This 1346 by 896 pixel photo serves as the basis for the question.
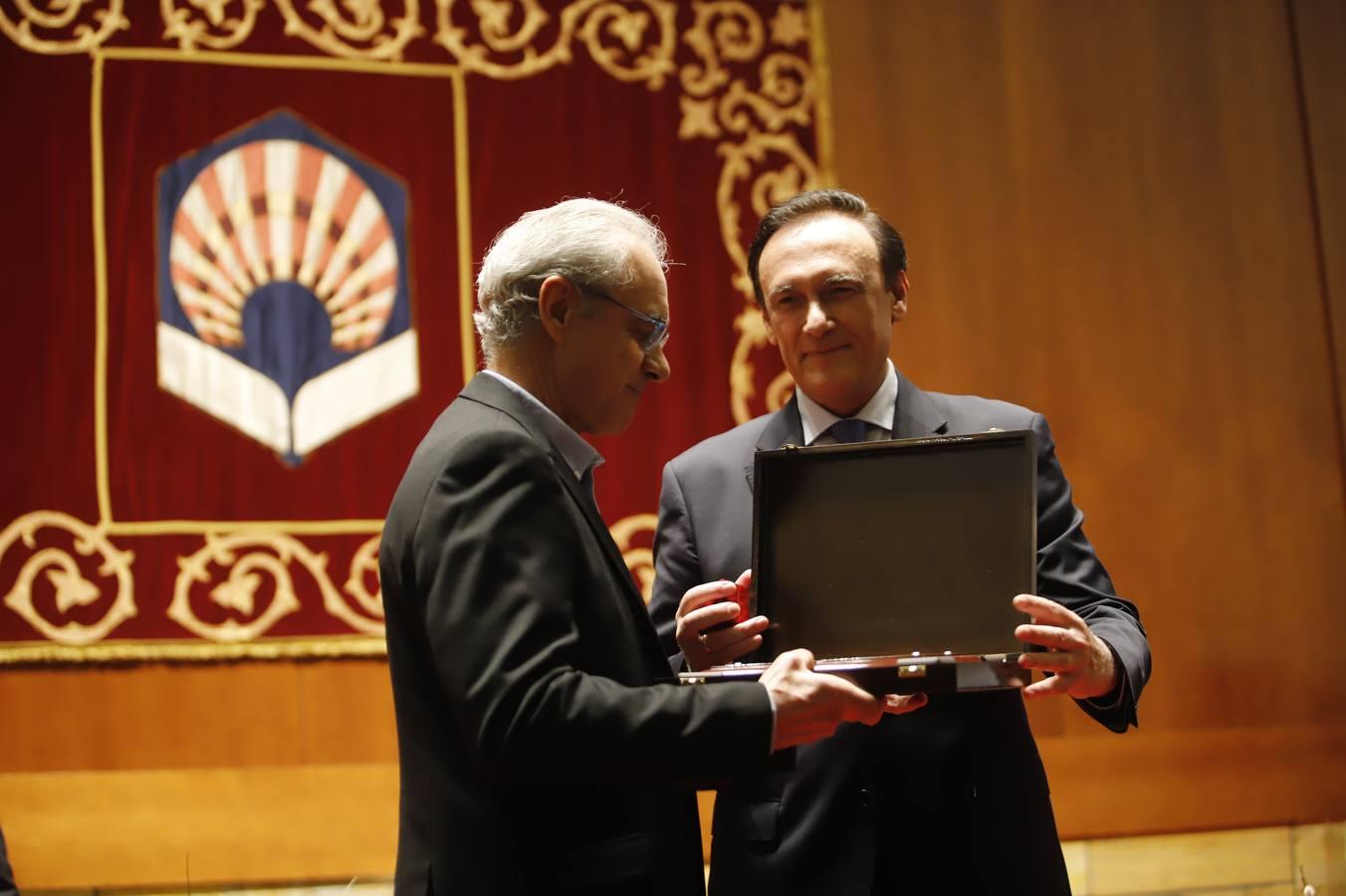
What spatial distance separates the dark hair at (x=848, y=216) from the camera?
2.20m

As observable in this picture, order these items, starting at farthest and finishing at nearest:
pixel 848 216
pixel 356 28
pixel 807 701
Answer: pixel 356 28, pixel 848 216, pixel 807 701

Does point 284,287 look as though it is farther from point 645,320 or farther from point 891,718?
point 891,718

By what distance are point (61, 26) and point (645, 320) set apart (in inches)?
105

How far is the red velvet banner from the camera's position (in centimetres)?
345

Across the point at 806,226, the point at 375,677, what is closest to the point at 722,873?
the point at 806,226

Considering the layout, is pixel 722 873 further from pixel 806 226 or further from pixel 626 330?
pixel 806 226

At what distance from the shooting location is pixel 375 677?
3.52 metres

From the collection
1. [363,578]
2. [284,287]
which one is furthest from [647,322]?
[284,287]

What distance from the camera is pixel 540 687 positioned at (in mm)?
A: 1329

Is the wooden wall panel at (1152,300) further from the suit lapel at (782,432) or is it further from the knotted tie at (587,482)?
the knotted tie at (587,482)

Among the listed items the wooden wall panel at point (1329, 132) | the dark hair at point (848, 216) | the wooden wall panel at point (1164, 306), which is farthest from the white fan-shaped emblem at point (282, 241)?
the wooden wall panel at point (1329, 132)

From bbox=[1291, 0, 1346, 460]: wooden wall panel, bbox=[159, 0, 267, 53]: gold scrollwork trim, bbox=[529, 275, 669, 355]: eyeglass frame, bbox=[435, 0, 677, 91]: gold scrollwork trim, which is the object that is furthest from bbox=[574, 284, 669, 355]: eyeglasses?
bbox=[1291, 0, 1346, 460]: wooden wall panel

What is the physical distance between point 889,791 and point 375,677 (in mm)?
2002

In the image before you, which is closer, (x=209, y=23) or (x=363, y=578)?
(x=363, y=578)
